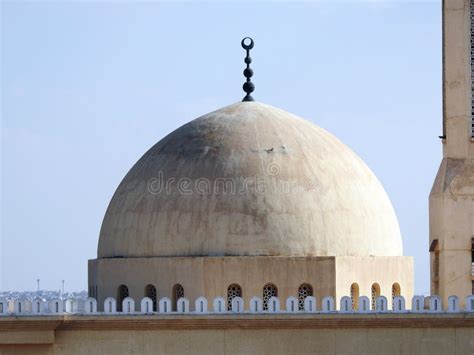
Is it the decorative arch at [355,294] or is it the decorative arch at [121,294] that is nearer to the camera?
the decorative arch at [355,294]

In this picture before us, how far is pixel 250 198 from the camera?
83.0ft

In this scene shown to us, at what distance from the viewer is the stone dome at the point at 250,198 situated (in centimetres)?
Answer: 2520

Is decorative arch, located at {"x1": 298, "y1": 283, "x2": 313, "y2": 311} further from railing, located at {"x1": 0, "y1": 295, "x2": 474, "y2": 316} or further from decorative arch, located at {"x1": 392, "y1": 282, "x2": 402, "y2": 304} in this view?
decorative arch, located at {"x1": 392, "y1": 282, "x2": 402, "y2": 304}

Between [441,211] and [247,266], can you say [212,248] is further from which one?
[441,211]

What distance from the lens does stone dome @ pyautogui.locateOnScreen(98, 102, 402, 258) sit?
2520 centimetres

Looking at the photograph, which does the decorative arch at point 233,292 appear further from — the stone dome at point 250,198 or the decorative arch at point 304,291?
the decorative arch at point 304,291

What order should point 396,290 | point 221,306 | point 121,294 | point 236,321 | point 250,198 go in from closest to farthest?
1. point 236,321
2. point 221,306
3. point 250,198
4. point 121,294
5. point 396,290

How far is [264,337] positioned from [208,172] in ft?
11.8

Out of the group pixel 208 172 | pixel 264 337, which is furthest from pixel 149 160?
pixel 264 337

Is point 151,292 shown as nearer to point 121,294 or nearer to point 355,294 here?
point 121,294

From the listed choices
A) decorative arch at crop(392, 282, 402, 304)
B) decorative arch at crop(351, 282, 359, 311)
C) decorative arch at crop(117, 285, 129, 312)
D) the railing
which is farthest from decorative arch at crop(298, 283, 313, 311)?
decorative arch at crop(117, 285, 129, 312)

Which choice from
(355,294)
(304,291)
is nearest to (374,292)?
(355,294)

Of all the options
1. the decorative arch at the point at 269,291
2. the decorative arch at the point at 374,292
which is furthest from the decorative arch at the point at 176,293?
the decorative arch at the point at 374,292

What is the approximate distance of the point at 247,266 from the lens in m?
24.8
